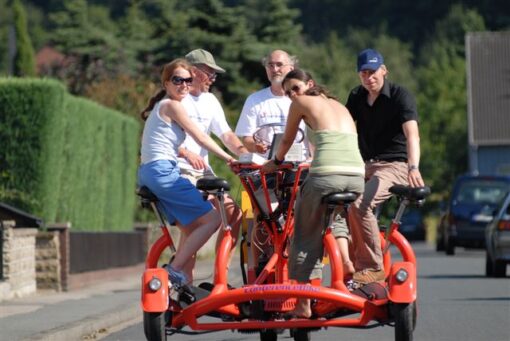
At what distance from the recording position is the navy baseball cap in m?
11.4

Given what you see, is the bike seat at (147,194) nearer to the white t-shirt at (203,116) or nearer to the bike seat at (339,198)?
the white t-shirt at (203,116)

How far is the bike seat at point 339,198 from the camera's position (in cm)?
1022

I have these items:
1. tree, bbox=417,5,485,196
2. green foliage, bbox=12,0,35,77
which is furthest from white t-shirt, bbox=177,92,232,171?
tree, bbox=417,5,485,196

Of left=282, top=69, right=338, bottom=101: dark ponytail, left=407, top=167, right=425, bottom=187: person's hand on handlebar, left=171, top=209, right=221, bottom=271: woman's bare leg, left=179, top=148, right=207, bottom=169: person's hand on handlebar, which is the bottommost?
left=171, top=209, right=221, bottom=271: woman's bare leg

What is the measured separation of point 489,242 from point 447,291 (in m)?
5.17

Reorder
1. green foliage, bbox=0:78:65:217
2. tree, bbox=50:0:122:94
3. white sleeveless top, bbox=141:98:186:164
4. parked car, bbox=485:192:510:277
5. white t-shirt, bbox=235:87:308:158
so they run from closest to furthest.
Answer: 1. white sleeveless top, bbox=141:98:186:164
2. white t-shirt, bbox=235:87:308:158
3. green foliage, bbox=0:78:65:217
4. parked car, bbox=485:192:510:277
5. tree, bbox=50:0:122:94

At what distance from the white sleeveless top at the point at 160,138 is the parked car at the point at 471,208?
25398 mm

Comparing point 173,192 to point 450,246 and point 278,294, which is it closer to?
point 278,294

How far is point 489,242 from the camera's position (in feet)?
85.3

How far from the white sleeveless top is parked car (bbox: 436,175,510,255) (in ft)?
83.3

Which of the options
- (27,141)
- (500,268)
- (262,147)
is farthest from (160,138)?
(500,268)

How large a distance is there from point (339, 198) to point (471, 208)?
27.1m

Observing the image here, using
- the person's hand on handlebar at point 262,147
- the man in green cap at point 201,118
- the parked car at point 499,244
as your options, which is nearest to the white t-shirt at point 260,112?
the person's hand on handlebar at point 262,147

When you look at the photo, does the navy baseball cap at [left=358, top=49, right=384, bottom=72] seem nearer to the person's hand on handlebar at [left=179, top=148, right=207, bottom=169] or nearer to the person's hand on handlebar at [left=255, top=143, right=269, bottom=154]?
the person's hand on handlebar at [left=255, top=143, right=269, bottom=154]
